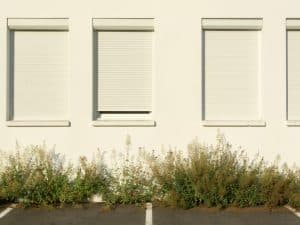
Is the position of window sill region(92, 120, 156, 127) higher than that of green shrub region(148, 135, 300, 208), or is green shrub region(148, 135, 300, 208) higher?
window sill region(92, 120, 156, 127)

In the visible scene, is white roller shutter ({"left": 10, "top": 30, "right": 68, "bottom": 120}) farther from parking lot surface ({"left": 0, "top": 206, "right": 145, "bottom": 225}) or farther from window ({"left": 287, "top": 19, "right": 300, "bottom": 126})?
window ({"left": 287, "top": 19, "right": 300, "bottom": 126})

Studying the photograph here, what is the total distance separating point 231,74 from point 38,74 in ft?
13.4

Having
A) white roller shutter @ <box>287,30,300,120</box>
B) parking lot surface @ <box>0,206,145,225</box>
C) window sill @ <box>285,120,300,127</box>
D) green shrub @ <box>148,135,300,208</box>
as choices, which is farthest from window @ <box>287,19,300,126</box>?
parking lot surface @ <box>0,206,145,225</box>

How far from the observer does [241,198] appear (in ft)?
30.5

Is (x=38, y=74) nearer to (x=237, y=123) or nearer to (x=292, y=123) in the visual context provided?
(x=237, y=123)

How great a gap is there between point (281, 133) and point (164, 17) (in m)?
3.42

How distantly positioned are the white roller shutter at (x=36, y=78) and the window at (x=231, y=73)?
3026 millimetres

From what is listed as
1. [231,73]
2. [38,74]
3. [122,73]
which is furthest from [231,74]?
[38,74]

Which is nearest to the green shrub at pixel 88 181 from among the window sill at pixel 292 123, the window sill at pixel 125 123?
the window sill at pixel 125 123

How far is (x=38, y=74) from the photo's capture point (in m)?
10.3

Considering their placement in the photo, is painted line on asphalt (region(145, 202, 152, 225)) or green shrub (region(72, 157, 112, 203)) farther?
green shrub (region(72, 157, 112, 203))

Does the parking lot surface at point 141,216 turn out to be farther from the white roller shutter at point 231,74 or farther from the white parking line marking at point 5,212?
the white roller shutter at point 231,74

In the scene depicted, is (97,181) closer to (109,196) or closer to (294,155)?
(109,196)

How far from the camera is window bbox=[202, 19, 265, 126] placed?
10.2 metres
